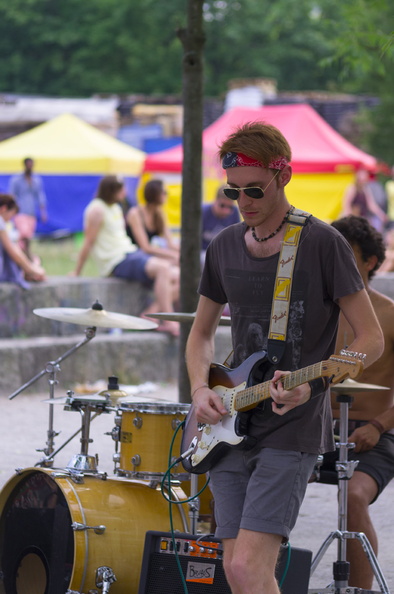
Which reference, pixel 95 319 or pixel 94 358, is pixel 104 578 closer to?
pixel 95 319

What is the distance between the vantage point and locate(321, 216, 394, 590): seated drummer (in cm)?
488

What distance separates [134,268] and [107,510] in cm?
713

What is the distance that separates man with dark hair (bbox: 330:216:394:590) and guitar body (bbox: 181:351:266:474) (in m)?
1.16

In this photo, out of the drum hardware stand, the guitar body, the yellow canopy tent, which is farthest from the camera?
the yellow canopy tent

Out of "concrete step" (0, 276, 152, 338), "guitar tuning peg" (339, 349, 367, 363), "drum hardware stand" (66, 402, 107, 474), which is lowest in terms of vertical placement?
"drum hardware stand" (66, 402, 107, 474)

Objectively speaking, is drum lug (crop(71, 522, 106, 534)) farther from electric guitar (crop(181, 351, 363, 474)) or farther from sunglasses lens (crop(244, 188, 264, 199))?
sunglasses lens (crop(244, 188, 264, 199))

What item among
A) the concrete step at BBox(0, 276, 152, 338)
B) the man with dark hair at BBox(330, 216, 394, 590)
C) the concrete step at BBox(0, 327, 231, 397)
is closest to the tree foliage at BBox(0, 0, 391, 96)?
the concrete step at BBox(0, 276, 152, 338)

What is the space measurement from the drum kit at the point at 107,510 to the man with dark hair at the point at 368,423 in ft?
0.58

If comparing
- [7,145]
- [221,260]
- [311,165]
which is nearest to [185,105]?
[221,260]

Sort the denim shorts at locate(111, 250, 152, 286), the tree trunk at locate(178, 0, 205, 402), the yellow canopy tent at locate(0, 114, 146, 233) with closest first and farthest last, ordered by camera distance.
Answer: the tree trunk at locate(178, 0, 205, 402), the denim shorts at locate(111, 250, 152, 286), the yellow canopy tent at locate(0, 114, 146, 233)

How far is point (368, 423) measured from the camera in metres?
5.10

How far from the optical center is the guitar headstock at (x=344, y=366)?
11.0 feet

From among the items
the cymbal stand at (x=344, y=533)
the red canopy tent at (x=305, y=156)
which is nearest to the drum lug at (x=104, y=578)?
the cymbal stand at (x=344, y=533)

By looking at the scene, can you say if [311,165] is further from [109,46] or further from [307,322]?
[109,46]
